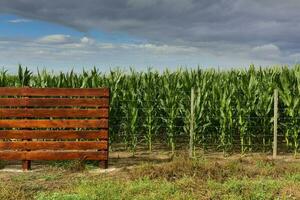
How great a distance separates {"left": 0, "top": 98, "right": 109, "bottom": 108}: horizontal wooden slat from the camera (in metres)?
11.2

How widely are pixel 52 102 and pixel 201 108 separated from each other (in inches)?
181

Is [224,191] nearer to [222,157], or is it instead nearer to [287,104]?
[222,157]

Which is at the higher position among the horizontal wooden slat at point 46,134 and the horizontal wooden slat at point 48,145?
the horizontal wooden slat at point 46,134

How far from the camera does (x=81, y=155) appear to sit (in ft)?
37.1

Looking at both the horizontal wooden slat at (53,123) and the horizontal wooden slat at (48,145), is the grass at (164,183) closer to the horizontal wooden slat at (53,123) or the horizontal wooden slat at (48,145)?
the horizontal wooden slat at (48,145)

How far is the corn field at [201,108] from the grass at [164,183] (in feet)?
9.11

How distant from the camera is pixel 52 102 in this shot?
37.0ft

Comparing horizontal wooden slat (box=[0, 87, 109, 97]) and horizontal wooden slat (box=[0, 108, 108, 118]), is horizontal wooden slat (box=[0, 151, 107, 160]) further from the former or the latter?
horizontal wooden slat (box=[0, 87, 109, 97])

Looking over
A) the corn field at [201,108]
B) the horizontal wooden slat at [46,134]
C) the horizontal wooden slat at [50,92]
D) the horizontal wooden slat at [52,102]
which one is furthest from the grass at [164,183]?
the corn field at [201,108]

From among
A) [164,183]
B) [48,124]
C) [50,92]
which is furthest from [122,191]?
[50,92]

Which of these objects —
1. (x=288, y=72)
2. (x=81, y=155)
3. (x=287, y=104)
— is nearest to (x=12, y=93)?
(x=81, y=155)

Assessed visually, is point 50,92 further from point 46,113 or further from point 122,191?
point 122,191

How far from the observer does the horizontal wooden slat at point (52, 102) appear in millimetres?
11242

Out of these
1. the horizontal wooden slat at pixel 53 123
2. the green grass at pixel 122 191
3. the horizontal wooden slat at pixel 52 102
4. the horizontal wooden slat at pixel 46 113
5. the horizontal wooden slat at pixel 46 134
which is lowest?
the green grass at pixel 122 191
